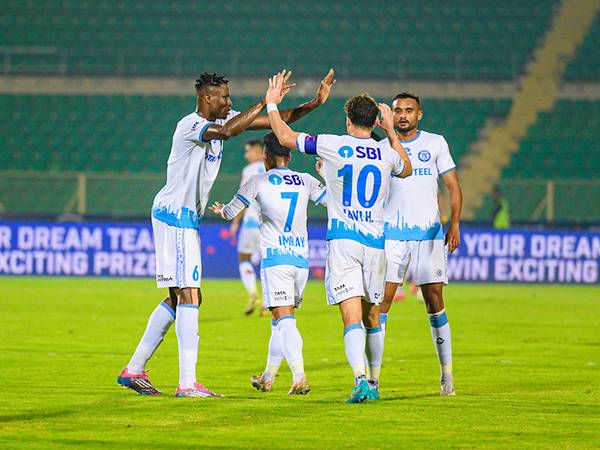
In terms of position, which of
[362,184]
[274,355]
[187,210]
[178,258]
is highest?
[362,184]

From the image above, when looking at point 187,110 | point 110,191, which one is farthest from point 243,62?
point 110,191

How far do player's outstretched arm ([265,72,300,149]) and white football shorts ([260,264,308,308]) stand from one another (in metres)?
1.39

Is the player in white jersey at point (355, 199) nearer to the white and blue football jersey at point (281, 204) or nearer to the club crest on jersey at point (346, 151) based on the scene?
the club crest on jersey at point (346, 151)

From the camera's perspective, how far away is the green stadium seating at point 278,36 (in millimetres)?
35469

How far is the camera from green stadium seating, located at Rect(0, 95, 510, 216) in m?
32.3

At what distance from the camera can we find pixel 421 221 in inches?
373

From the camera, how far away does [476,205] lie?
101ft

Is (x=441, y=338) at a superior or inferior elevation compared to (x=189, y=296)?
inferior

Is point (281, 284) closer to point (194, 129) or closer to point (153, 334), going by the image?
point (153, 334)

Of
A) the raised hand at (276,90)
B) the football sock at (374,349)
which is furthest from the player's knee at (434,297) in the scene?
the raised hand at (276,90)

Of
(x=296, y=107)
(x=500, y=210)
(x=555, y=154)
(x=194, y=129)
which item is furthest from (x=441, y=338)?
(x=555, y=154)

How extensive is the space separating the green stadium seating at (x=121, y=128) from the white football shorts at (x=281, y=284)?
2051cm

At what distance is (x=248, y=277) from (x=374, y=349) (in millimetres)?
9257

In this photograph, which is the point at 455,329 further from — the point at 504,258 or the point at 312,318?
the point at 504,258
